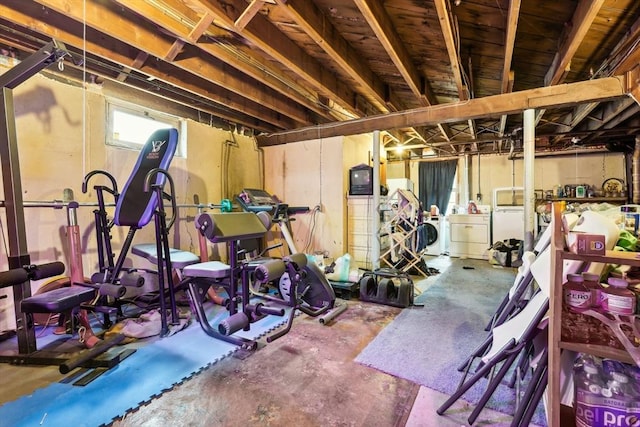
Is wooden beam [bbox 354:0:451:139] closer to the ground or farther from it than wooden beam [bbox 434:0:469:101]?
farther from it

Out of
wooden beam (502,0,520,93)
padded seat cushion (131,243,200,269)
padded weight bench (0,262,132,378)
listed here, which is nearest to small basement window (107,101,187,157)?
padded seat cushion (131,243,200,269)

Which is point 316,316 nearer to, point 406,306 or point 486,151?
point 406,306

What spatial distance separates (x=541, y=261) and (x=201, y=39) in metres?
3.06

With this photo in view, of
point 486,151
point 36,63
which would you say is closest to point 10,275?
point 36,63

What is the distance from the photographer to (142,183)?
264cm

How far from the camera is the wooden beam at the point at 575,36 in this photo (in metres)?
1.99

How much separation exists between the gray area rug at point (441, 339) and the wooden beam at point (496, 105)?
230cm

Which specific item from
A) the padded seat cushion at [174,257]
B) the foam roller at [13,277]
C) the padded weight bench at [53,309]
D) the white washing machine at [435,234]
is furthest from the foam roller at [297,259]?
the white washing machine at [435,234]

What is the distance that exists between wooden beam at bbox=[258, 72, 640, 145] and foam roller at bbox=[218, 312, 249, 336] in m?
3.27

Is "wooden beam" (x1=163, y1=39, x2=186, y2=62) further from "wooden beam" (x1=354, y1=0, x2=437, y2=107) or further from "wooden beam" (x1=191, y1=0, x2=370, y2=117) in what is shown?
"wooden beam" (x1=354, y1=0, x2=437, y2=107)

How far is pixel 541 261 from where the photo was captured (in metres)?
1.54

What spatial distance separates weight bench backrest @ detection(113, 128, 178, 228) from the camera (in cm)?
248

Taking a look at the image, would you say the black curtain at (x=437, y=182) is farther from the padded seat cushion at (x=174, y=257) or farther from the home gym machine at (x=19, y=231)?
the home gym machine at (x=19, y=231)

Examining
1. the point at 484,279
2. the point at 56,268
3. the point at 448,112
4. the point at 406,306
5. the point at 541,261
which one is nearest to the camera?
the point at 541,261
